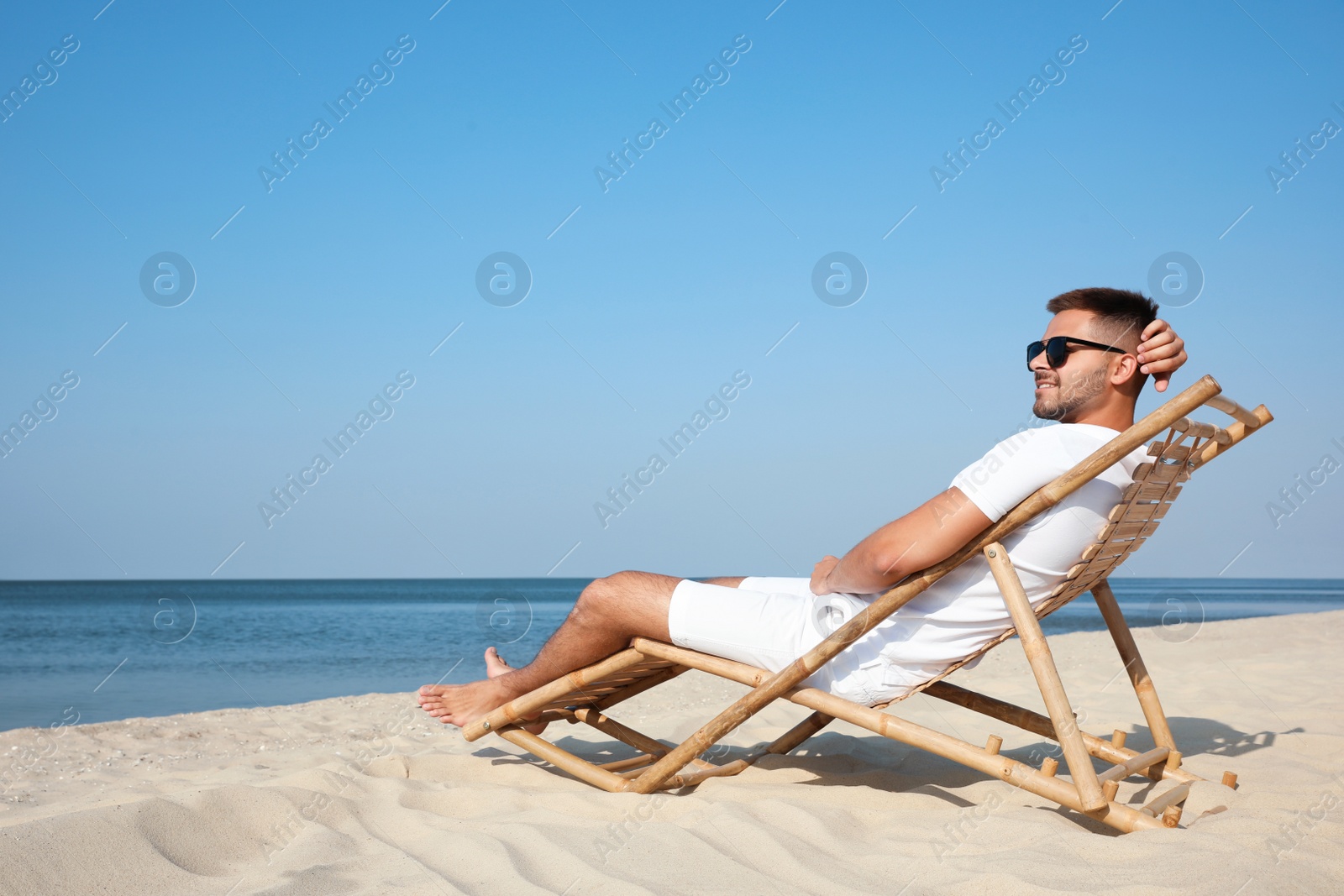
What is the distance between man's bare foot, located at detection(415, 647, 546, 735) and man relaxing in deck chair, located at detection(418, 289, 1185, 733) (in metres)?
0.39

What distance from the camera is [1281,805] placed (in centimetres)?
260

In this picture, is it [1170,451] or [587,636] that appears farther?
[587,636]

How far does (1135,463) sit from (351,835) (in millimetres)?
2417

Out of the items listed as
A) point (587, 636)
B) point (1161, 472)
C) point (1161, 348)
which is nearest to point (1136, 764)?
point (1161, 472)

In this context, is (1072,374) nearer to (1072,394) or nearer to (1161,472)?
(1072,394)

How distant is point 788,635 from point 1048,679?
763 millimetres

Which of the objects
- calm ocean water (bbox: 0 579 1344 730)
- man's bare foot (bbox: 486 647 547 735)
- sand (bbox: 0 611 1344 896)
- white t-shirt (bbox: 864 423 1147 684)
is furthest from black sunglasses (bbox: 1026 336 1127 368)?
calm ocean water (bbox: 0 579 1344 730)

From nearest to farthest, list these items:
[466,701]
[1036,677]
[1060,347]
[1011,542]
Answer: [1036,677] < [1011,542] < [1060,347] < [466,701]

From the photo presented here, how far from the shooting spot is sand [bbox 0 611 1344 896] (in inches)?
79.0

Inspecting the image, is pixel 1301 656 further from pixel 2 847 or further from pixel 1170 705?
pixel 2 847

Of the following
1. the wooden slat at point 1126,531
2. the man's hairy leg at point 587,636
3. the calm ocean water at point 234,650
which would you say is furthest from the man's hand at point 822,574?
the calm ocean water at point 234,650

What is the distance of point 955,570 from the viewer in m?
2.66

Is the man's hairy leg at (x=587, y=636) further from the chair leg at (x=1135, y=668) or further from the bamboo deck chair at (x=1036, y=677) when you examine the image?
the chair leg at (x=1135, y=668)

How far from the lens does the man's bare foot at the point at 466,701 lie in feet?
10.8
